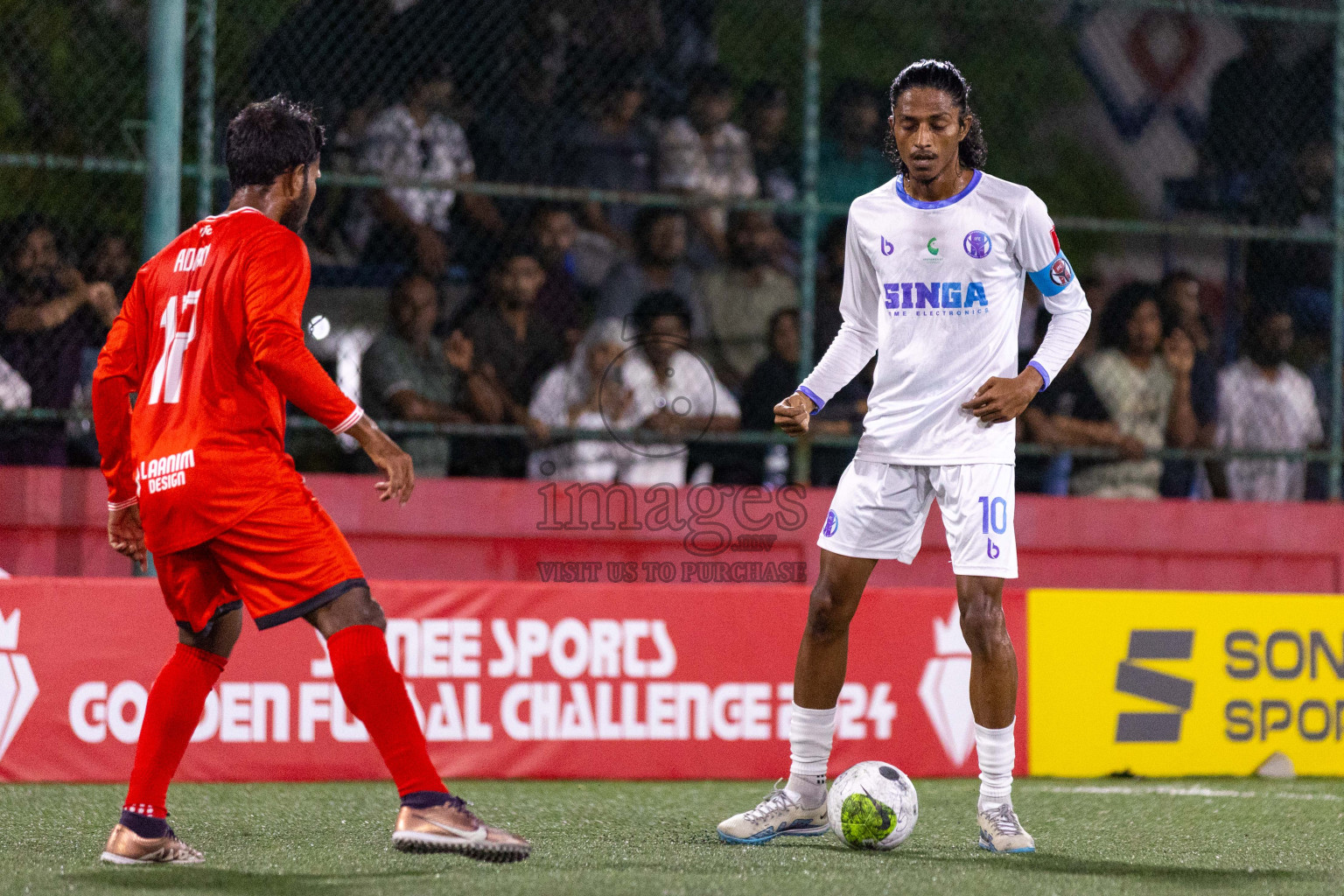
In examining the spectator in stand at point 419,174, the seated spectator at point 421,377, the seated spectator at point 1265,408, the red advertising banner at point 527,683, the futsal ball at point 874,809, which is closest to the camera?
the futsal ball at point 874,809

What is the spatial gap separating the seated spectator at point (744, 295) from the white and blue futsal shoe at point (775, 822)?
3331 mm

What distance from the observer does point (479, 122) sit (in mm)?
8164

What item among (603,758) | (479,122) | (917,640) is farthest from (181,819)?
(479,122)

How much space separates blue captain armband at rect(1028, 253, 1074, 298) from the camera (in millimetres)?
4809

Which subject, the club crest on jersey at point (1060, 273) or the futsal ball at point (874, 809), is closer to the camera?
the futsal ball at point (874, 809)

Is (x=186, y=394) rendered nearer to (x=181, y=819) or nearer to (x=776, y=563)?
(x=181, y=819)

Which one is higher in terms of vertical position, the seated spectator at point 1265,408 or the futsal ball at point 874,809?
the seated spectator at point 1265,408

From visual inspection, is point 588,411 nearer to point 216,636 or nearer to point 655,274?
point 655,274

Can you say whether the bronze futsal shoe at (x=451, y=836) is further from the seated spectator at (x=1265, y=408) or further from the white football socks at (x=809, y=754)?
the seated spectator at (x=1265, y=408)

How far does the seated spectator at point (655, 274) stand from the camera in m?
8.12

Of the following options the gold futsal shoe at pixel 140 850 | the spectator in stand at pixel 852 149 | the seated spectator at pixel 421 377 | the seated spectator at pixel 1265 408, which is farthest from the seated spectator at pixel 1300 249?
the gold futsal shoe at pixel 140 850

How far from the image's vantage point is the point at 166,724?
424 centimetres

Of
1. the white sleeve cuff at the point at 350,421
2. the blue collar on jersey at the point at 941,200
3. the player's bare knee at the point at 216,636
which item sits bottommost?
the player's bare knee at the point at 216,636

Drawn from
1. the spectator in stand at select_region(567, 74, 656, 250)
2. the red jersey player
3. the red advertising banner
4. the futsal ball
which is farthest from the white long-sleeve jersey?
the spectator in stand at select_region(567, 74, 656, 250)
